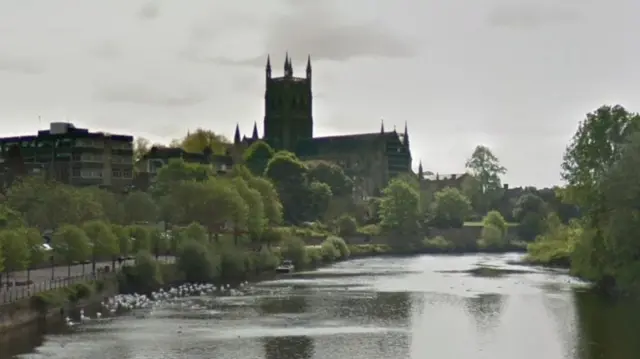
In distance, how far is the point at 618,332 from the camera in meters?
57.2

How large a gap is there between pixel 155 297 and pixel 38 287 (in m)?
14.3

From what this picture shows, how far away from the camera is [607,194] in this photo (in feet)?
Answer: 237

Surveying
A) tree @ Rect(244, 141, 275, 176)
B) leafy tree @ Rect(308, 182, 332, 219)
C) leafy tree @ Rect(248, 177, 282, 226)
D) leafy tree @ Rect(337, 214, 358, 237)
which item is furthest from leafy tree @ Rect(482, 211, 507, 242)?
leafy tree @ Rect(248, 177, 282, 226)

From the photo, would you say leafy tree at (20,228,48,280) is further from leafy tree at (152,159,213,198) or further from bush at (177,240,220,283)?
leafy tree at (152,159,213,198)

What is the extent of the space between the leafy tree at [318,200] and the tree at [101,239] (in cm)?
8461

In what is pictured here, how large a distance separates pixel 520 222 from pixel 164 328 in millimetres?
132266

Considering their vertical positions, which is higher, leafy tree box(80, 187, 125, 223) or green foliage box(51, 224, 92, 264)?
leafy tree box(80, 187, 125, 223)

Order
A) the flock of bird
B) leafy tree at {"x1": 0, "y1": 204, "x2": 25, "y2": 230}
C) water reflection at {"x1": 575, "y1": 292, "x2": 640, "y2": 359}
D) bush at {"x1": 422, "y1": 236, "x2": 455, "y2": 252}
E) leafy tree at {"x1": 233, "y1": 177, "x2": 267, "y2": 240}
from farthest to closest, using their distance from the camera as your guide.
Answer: bush at {"x1": 422, "y1": 236, "x2": 455, "y2": 252}, leafy tree at {"x1": 233, "y1": 177, "x2": 267, "y2": 240}, leafy tree at {"x1": 0, "y1": 204, "x2": 25, "y2": 230}, the flock of bird, water reflection at {"x1": 575, "y1": 292, "x2": 640, "y2": 359}

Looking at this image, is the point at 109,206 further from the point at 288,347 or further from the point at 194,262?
the point at 288,347

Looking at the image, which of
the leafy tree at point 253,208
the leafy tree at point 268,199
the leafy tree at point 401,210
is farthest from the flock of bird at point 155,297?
the leafy tree at point 401,210

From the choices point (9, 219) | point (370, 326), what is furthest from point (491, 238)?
point (370, 326)

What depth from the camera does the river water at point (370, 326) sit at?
5128cm

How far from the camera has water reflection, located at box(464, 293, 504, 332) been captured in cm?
6266

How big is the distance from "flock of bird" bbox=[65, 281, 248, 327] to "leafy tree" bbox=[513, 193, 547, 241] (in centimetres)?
9592
